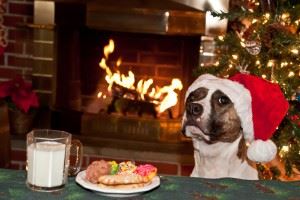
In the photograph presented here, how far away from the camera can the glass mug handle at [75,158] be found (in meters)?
1.24

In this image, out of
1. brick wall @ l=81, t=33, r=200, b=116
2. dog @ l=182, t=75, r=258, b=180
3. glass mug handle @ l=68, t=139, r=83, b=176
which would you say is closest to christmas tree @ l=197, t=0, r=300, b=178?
dog @ l=182, t=75, r=258, b=180

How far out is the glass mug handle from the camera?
1244 mm

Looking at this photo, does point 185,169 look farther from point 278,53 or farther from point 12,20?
A: point 12,20

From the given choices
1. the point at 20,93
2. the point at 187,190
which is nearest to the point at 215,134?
the point at 187,190

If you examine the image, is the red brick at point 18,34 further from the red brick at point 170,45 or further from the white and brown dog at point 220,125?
the white and brown dog at point 220,125

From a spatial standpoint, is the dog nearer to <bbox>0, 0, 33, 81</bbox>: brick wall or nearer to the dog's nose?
the dog's nose

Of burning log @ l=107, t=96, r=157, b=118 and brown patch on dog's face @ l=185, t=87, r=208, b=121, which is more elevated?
brown patch on dog's face @ l=185, t=87, r=208, b=121

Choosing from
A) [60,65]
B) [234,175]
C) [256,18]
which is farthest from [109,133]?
[234,175]

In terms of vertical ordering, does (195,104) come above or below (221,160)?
above

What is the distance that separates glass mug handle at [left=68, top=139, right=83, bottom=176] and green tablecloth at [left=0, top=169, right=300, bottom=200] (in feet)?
0.16

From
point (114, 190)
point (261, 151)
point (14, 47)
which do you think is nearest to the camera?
point (114, 190)

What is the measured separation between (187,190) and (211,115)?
0.48 meters

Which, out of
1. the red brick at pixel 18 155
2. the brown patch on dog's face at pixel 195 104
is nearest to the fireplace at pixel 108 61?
the red brick at pixel 18 155

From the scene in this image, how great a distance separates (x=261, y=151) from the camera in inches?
61.7
